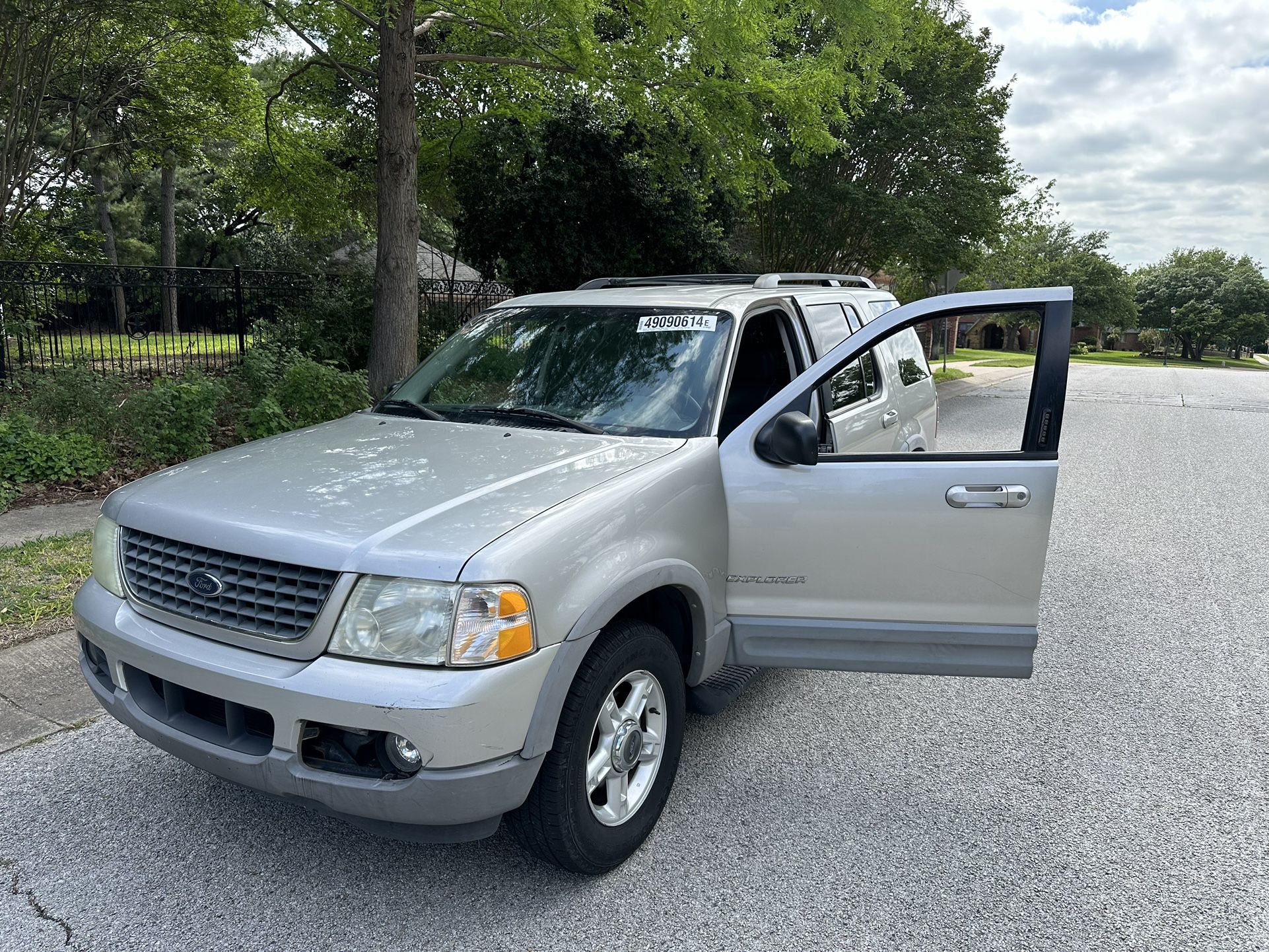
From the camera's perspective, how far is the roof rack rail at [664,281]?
5.14m

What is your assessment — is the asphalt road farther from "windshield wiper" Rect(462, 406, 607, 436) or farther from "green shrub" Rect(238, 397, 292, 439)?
"green shrub" Rect(238, 397, 292, 439)

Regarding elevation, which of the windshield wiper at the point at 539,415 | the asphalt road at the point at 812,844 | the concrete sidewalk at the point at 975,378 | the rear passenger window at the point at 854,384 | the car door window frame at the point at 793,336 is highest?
the car door window frame at the point at 793,336

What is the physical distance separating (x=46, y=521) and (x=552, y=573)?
19.5ft

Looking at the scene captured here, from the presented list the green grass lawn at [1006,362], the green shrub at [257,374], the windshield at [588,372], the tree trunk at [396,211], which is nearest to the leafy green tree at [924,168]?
the tree trunk at [396,211]

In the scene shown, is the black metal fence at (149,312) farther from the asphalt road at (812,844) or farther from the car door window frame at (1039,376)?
the car door window frame at (1039,376)

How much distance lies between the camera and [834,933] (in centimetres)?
275

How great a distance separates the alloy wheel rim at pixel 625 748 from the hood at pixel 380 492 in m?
0.70

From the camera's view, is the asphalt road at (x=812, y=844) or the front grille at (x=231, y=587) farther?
the asphalt road at (x=812, y=844)

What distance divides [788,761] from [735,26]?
25.9ft

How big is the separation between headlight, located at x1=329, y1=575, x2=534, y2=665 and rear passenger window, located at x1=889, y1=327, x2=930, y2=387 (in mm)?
3744

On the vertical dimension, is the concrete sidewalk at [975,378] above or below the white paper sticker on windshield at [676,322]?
below

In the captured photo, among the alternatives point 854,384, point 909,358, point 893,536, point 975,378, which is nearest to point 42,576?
point 854,384

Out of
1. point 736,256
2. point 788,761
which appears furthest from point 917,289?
point 788,761

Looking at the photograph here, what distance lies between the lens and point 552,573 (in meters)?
2.62
